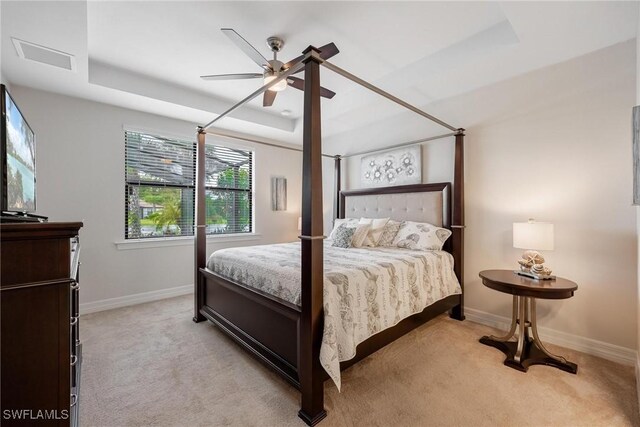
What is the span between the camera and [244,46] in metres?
2.11

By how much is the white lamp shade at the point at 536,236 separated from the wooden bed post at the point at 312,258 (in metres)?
1.91

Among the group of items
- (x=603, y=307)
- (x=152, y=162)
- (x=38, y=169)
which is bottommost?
(x=603, y=307)

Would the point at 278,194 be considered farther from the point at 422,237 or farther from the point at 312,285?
the point at 312,285

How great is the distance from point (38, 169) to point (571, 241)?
218 inches

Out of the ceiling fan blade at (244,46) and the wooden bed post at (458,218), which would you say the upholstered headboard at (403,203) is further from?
the ceiling fan blade at (244,46)

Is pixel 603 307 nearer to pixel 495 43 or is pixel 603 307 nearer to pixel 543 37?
pixel 543 37

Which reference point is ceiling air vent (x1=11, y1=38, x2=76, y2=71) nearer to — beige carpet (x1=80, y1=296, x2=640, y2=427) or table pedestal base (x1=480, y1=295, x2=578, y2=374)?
beige carpet (x1=80, y1=296, x2=640, y2=427)

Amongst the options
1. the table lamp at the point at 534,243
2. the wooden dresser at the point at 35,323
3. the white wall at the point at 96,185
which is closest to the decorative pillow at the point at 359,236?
the table lamp at the point at 534,243

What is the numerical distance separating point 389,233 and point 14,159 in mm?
3267

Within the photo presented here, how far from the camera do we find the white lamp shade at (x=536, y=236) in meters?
2.30

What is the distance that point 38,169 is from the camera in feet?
9.88

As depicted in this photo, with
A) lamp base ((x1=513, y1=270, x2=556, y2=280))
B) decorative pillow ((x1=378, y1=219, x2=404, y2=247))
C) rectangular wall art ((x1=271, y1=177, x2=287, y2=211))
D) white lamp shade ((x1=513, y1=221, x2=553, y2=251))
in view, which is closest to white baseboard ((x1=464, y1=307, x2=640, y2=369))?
lamp base ((x1=513, y1=270, x2=556, y2=280))

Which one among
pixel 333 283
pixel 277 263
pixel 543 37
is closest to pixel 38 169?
pixel 277 263

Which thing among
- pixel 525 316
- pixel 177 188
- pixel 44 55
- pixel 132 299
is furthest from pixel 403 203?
pixel 44 55
